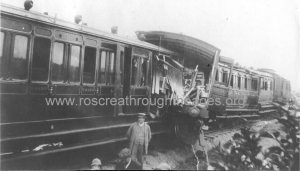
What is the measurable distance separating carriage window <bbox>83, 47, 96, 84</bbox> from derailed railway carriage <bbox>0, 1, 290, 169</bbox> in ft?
0.09

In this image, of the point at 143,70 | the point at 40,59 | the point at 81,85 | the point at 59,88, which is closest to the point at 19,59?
the point at 40,59

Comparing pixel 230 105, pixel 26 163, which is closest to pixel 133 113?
pixel 26 163

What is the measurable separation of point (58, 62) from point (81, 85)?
32.3 inches

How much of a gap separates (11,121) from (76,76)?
1744mm

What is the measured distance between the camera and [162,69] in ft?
25.5

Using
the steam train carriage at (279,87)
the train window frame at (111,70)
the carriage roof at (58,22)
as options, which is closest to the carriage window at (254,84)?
the steam train carriage at (279,87)

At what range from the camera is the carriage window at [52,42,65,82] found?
4.89m

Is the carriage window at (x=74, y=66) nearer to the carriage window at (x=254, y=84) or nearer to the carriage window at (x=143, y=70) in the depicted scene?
the carriage window at (x=143, y=70)

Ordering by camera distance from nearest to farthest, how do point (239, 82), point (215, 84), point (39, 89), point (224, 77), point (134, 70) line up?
point (39, 89) < point (134, 70) < point (215, 84) < point (224, 77) < point (239, 82)

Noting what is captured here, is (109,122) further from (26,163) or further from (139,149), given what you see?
(26,163)

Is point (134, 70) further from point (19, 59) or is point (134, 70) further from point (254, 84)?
point (254, 84)

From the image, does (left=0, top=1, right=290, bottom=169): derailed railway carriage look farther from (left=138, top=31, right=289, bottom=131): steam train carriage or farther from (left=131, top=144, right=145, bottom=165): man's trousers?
(left=131, top=144, right=145, bottom=165): man's trousers

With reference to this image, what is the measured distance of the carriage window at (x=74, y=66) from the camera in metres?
5.23

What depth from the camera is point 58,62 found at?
4.99 m
